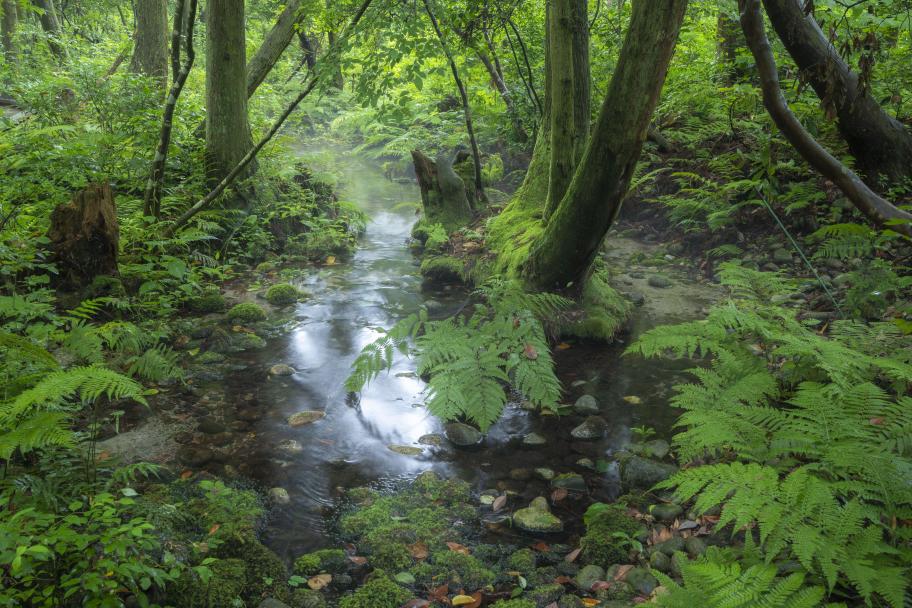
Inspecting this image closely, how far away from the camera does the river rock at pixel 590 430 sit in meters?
4.44

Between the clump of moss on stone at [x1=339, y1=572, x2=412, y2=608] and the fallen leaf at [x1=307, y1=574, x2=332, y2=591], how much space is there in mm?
178

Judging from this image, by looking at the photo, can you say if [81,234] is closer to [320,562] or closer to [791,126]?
[320,562]

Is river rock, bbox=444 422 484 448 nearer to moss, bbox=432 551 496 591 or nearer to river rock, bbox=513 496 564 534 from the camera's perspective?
river rock, bbox=513 496 564 534

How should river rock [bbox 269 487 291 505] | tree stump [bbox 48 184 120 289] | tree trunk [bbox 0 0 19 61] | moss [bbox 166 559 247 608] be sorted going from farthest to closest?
1. tree trunk [bbox 0 0 19 61]
2. tree stump [bbox 48 184 120 289]
3. river rock [bbox 269 487 291 505]
4. moss [bbox 166 559 247 608]

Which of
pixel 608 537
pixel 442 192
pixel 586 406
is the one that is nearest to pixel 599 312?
pixel 586 406

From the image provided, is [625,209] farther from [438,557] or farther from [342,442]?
[438,557]

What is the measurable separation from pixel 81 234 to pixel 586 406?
5.07 m

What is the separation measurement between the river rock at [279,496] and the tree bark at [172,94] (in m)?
4.46

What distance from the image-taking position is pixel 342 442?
14.9 feet

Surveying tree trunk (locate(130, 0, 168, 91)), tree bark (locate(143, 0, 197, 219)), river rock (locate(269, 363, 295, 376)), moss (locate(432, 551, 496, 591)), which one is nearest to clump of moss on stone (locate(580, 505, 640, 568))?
moss (locate(432, 551, 496, 591))

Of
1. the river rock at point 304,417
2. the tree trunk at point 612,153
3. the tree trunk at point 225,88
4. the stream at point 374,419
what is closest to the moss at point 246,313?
the stream at point 374,419

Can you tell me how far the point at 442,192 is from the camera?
977 centimetres

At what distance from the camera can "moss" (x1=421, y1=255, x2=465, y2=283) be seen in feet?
27.2

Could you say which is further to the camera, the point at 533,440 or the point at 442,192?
the point at 442,192
